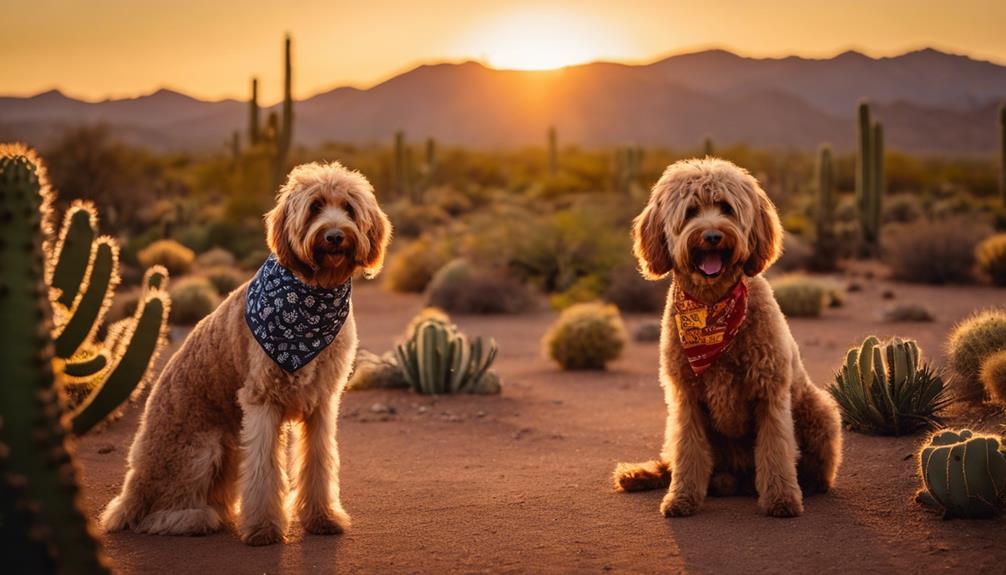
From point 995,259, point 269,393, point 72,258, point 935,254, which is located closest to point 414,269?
point 935,254

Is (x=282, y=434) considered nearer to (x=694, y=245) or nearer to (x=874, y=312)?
(x=694, y=245)

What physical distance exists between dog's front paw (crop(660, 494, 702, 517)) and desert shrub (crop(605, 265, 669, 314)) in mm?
15288

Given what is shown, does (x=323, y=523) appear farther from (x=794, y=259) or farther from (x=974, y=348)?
(x=794, y=259)

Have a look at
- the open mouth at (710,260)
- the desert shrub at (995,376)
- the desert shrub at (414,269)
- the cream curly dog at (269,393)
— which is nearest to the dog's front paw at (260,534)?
the cream curly dog at (269,393)

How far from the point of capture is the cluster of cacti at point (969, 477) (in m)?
6.99

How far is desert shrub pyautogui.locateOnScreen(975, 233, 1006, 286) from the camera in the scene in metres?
23.6

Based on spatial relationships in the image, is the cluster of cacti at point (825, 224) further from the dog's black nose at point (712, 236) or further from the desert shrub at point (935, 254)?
the dog's black nose at point (712, 236)

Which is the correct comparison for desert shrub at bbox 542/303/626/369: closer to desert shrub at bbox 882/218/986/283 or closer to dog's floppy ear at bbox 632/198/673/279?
dog's floppy ear at bbox 632/198/673/279

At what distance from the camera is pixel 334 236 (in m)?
6.52

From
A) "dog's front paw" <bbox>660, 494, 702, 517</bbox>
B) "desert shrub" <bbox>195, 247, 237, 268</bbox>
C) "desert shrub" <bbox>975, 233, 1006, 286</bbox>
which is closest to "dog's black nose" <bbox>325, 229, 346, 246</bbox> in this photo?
"dog's front paw" <bbox>660, 494, 702, 517</bbox>

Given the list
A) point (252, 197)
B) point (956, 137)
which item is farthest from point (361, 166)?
point (956, 137)

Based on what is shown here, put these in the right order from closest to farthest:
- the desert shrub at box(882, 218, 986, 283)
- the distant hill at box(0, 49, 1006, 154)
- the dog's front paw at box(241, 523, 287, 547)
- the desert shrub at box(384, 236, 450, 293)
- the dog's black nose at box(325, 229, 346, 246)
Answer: the dog's black nose at box(325, 229, 346, 246) → the dog's front paw at box(241, 523, 287, 547) → the desert shrub at box(882, 218, 986, 283) → the desert shrub at box(384, 236, 450, 293) → the distant hill at box(0, 49, 1006, 154)

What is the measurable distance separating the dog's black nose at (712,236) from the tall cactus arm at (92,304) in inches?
152

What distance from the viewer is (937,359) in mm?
14305
